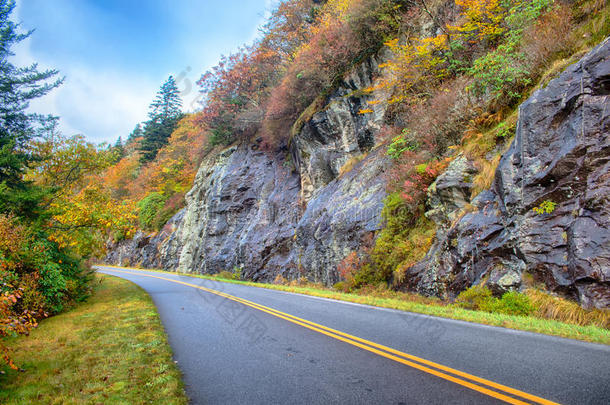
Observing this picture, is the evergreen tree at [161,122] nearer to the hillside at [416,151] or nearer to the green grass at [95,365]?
the hillside at [416,151]

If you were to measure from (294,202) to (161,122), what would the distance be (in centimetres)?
4018

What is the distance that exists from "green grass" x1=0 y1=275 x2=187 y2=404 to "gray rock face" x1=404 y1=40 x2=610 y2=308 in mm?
7357

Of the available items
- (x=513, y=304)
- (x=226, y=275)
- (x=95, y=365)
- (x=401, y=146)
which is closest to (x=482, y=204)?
(x=513, y=304)

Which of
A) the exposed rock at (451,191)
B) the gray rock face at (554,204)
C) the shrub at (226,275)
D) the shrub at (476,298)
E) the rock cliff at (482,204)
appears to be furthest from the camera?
the shrub at (226,275)

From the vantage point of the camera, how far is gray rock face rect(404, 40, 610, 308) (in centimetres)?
636

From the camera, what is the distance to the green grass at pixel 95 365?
3795 mm

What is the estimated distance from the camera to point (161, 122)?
173ft

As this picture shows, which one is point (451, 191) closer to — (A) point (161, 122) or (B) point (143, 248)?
(B) point (143, 248)

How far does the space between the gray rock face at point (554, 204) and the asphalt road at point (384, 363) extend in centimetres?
232

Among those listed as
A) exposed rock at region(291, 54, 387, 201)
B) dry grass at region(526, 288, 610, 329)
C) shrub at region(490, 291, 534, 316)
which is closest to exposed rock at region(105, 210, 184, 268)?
exposed rock at region(291, 54, 387, 201)

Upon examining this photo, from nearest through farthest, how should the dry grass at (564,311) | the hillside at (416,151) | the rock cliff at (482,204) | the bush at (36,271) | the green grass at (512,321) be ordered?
1. the green grass at (512,321)
2. the dry grass at (564,311)
3. the rock cliff at (482,204)
4. the hillside at (416,151)
5. the bush at (36,271)

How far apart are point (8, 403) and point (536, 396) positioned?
5.72 meters

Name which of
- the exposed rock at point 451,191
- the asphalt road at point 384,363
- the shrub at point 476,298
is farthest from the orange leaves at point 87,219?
the shrub at point 476,298

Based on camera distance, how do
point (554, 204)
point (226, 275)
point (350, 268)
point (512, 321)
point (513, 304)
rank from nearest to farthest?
point (512, 321) < point (513, 304) < point (554, 204) < point (350, 268) < point (226, 275)
